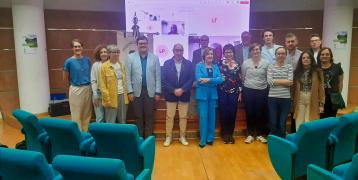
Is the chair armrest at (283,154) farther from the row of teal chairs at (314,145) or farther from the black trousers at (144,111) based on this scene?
the black trousers at (144,111)

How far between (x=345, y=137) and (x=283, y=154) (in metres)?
0.75

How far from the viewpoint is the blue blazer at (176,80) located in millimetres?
4590

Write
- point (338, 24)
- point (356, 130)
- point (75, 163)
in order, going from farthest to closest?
1. point (338, 24)
2. point (356, 130)
3. point (75, 163)

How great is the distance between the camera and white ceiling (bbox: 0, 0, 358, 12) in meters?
6.48

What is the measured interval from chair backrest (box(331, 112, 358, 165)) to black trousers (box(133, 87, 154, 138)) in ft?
8.30

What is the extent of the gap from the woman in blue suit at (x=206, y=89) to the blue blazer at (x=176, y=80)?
0.13m

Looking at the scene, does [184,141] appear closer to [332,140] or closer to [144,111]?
[144,111]

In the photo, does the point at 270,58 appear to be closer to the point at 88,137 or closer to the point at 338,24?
the point at 338,24

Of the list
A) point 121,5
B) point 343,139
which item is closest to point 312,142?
point 343,139

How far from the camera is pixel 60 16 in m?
6.45

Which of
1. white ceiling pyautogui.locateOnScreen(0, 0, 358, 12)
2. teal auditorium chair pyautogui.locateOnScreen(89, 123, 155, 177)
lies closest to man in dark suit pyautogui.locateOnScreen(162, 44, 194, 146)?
teal auditorium chair pyautogui.locateOnScreen(89, 123, 155, 177)

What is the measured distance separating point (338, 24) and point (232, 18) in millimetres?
2059

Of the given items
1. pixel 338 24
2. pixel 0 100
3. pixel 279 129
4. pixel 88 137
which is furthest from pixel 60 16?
pixel 338 24

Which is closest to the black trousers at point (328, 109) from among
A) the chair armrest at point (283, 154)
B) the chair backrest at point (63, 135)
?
the chair armrest at point (283, 154)
